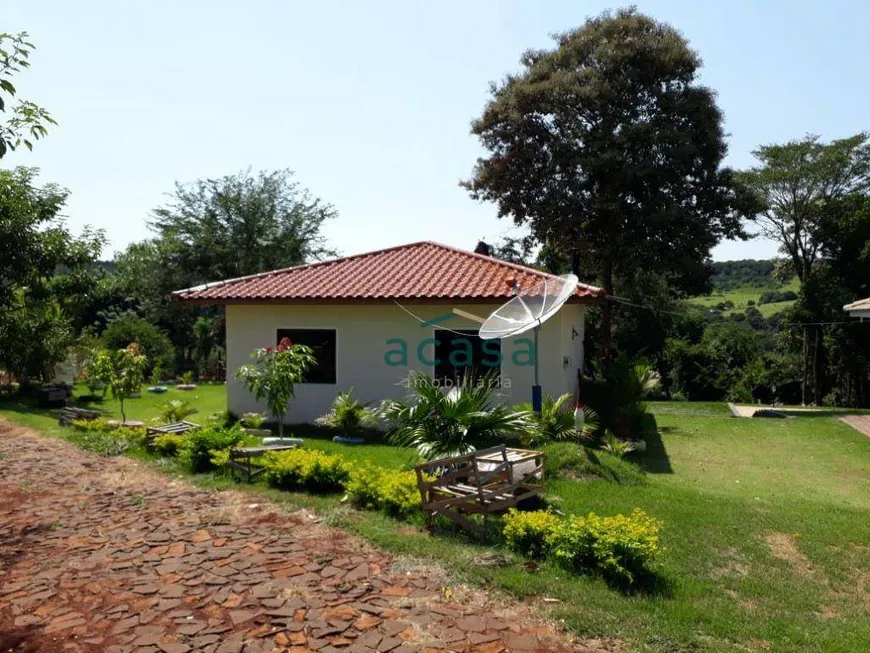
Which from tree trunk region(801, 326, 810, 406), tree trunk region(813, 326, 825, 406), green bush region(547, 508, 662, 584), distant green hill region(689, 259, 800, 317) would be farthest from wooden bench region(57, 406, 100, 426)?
distant green hill region(689, 259, 800, 317)

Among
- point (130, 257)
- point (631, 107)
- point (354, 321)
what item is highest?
point (631, 107)

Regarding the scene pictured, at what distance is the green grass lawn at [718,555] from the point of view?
4.74m

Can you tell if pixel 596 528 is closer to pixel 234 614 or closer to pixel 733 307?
pixel 234 614

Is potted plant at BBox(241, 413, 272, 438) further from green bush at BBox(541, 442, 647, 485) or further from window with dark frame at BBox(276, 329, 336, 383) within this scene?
green bush at BBox(541, 442, 647, 485)

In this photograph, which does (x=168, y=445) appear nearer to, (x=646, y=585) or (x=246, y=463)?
(x=246, y=463)

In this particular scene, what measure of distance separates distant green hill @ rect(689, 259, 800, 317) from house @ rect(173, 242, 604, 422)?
107 feet

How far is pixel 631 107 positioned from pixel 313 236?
15978 millimetres

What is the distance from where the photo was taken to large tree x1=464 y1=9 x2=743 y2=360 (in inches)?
932

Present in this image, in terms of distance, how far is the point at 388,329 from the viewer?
14.2 m

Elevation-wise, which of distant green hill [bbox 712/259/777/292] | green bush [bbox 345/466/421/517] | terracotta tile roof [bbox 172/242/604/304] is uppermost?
distant green hill [bbox 712/259/777/292]

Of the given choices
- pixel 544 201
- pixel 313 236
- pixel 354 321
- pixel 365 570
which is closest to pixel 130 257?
pixel 313 236

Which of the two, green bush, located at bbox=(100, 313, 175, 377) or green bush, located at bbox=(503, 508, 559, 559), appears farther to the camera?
green bush, located at bbox=(100, 313, 175, 377)

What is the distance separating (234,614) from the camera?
4781 millimetres

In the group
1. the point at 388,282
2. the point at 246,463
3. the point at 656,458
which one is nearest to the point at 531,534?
the point at 246,463
